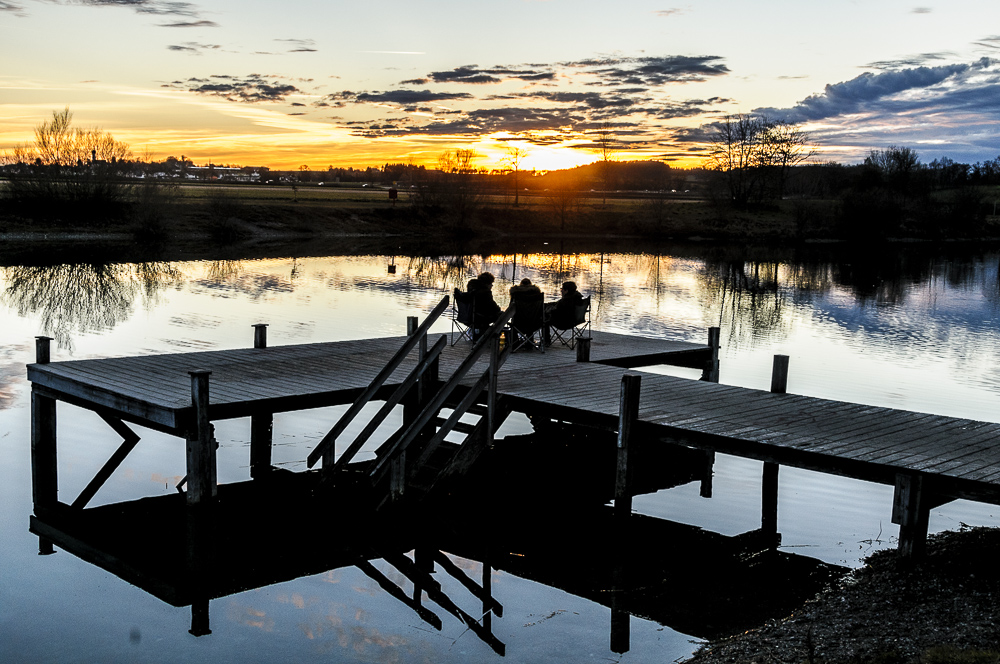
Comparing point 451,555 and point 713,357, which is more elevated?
point 713,357

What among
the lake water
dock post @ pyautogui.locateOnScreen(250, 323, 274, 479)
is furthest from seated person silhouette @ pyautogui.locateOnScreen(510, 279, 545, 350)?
dock post @ pyautogui.locateOnScreen(250, 323, 274, 479)

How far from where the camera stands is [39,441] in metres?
11.6

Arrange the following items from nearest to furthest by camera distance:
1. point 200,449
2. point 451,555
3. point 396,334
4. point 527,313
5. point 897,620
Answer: point 897,620
point 451,555
point 200,449
point 527,313
point 396,334

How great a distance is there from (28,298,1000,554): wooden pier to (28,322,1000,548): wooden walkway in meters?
0.02

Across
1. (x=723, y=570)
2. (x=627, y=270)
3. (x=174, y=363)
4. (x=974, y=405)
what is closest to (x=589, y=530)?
(x=723, y=570)

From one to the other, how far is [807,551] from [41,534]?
810 centimetres

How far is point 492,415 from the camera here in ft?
36.0

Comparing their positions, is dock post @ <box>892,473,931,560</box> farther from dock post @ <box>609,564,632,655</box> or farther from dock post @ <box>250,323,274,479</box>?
dock post @ <box>250,323,274,479</box>

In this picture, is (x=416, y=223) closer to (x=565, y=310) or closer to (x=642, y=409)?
(x=565, y=310)

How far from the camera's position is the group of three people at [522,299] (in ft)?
46.6

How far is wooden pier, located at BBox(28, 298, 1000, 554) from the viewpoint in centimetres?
902

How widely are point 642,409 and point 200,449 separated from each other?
4.87 metres

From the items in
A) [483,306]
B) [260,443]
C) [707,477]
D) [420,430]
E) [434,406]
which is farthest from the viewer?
[483,306]

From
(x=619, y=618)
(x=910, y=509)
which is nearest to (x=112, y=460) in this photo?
(x=619, y=618)
